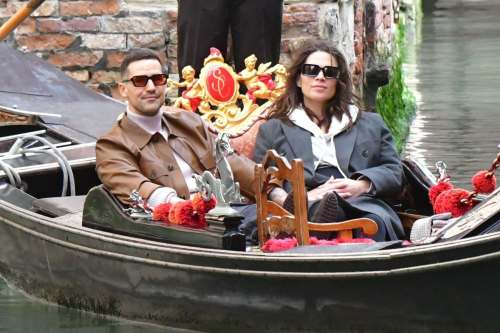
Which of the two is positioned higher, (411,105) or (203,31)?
(203,31)

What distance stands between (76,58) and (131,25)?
399 mm

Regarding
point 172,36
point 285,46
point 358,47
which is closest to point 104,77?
point 172,36

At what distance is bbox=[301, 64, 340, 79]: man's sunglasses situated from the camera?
5.29m

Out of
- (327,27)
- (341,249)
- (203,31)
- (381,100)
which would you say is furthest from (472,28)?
(341,249)

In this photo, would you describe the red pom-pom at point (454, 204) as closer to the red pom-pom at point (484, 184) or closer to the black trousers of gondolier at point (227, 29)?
the red pom-pom at point (484, 184)

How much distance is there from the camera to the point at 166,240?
16.2 ft

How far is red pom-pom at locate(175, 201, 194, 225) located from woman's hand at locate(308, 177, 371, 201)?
0.50m

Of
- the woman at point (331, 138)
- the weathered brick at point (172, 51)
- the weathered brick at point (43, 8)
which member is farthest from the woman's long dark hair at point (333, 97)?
the weathered brick at point (43, 8)

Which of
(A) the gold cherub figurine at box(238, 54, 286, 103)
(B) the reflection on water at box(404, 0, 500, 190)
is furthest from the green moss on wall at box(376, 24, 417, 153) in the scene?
(A) the gold cherub figurine at box(238, 54, 286, 103)

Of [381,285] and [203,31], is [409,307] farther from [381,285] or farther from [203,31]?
[203,31]

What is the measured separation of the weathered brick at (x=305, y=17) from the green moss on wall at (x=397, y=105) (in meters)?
1.06

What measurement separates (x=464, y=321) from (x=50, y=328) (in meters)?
1.78

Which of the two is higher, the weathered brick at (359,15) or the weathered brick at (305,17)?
the weathered brick at (305,17)

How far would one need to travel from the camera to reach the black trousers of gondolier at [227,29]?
6984 millimetres
